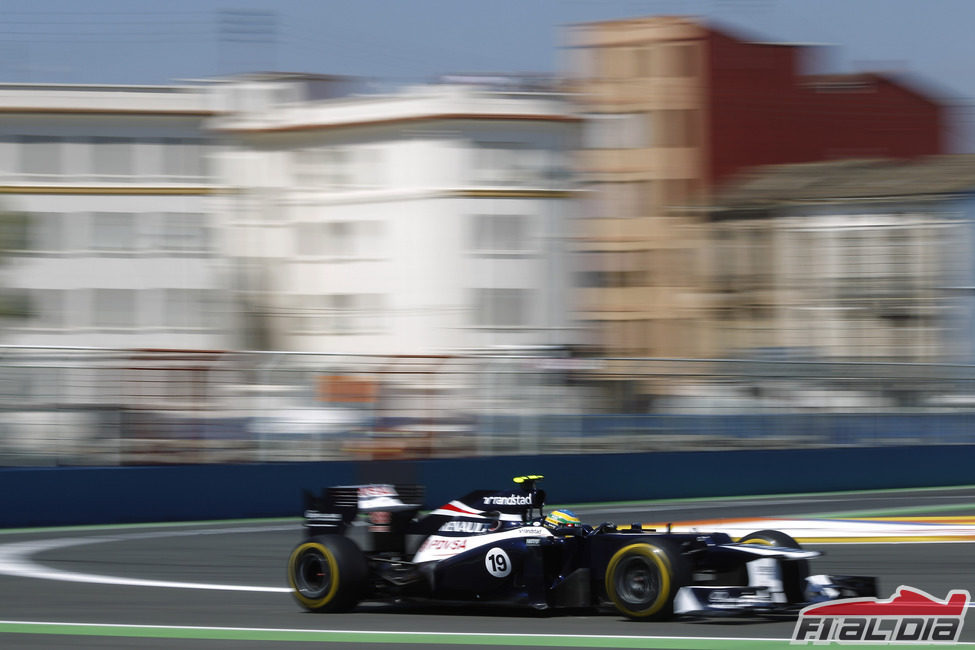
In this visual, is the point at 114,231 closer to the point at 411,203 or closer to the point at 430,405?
the point at 411,203

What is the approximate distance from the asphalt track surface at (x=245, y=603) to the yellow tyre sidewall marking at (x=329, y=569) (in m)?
0.11

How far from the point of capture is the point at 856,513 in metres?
17.0

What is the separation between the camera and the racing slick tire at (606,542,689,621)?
7.52m

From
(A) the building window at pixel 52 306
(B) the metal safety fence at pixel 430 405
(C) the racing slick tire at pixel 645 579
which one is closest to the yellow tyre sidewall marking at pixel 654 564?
(C) the racing slick tire at pixel 645 579

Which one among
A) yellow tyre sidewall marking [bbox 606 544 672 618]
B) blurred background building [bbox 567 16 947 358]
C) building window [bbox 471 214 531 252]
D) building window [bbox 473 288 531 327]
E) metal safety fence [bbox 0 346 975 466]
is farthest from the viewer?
blurred background building [bbox 567 16 947 358]

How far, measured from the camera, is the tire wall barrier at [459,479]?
1605 centimetres

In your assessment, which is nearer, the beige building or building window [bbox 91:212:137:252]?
building window [bbox 91:212:137:252]

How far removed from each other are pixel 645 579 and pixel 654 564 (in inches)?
5.8

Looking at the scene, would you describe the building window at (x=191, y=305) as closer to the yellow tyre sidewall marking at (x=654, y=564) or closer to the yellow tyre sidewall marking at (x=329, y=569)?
the yellow tyre sidewall marking at (x=329, y=569)

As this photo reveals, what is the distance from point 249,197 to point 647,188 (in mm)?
10344

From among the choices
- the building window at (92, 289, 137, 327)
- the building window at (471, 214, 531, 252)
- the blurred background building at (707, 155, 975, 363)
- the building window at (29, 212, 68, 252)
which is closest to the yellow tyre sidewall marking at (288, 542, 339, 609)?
the blurred background building at (707, 155, 975, 363)

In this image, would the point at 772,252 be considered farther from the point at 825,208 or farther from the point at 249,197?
the point at 249,197

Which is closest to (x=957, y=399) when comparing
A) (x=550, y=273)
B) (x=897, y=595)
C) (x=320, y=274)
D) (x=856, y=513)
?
(x=856, y=513)

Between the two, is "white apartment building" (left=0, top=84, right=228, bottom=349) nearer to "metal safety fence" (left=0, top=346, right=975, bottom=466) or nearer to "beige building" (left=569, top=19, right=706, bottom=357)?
"beige building" (left=569, top=19, right=706, bottom=357)
